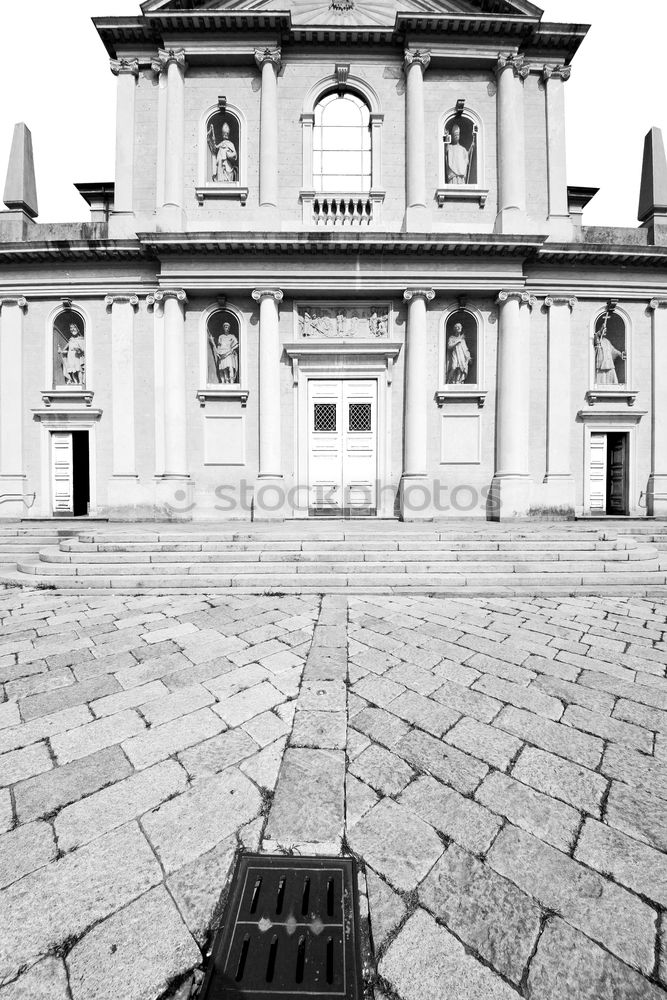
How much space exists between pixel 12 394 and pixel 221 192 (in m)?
8.06

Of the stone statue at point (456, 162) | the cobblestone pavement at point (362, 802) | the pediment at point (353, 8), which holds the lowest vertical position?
the cobblestone pavement at point (362, 802)

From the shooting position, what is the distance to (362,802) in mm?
1952

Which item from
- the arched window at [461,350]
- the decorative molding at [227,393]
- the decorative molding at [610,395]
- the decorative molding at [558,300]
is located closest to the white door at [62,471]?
the decorative molding at [227,393]

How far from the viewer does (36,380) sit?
11945 millimetres

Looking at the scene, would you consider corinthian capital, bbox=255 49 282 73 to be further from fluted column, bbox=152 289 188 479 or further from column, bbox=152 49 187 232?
fluted column, bbox=152 289 188 479

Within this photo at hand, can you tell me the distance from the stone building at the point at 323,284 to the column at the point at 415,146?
6 cm

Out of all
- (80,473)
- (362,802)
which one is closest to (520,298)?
(362,802)

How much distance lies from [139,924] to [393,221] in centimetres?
1358

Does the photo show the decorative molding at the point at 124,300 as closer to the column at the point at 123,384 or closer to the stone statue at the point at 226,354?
the column at the point at 123,384

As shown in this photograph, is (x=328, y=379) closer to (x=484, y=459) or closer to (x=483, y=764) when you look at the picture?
(x=484, y=459)

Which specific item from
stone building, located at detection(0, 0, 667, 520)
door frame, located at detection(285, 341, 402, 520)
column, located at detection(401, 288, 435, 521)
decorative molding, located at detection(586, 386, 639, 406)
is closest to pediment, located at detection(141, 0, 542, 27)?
stone building, located at detection(0, 0, 667, 520)

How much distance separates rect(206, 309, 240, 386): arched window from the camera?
1141cm

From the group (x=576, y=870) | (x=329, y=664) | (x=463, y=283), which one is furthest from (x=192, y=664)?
(x=463, y=283)

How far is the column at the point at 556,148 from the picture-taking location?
11.6 metres
